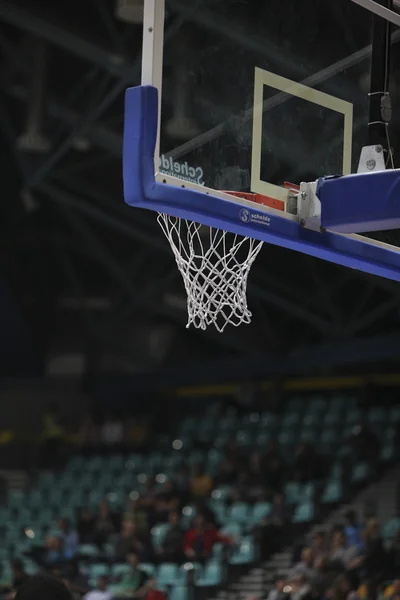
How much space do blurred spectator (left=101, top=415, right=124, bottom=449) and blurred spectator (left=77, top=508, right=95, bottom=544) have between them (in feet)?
19.8

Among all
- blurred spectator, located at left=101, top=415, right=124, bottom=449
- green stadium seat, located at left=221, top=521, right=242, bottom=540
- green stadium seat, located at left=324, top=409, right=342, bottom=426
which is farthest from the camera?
blurred spectator, located at left=101, top=415, right=124, bottom=449

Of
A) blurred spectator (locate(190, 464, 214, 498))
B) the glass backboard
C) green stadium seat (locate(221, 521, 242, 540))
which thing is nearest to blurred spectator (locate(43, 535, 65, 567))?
green stadium seat (locate(221, 521, 242, 540))

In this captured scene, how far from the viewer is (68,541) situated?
14531 mm

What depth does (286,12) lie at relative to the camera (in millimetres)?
5426

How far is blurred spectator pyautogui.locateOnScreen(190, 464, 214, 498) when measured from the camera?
1617 centimetres

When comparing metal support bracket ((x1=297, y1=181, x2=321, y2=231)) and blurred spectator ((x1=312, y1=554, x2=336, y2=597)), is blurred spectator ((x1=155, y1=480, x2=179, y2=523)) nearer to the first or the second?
blurred spectator ((x1=312, y1=554, x2=336, y2=597))

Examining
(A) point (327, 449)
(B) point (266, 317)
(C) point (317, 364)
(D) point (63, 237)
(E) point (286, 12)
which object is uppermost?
(D) point (63, 237)

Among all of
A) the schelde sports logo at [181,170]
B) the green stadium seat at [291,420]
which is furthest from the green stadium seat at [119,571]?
the schelde sports logo at [181,170]

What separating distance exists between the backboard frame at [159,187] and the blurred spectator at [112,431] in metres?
16.6

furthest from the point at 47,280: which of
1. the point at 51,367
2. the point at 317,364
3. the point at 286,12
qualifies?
the point at 286,12

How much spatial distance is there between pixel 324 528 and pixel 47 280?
996 centimetres

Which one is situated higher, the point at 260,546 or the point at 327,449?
the point at 327,449

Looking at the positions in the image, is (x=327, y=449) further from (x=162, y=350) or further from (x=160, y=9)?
(x=160, y=9)

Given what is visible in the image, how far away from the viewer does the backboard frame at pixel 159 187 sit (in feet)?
15.1
